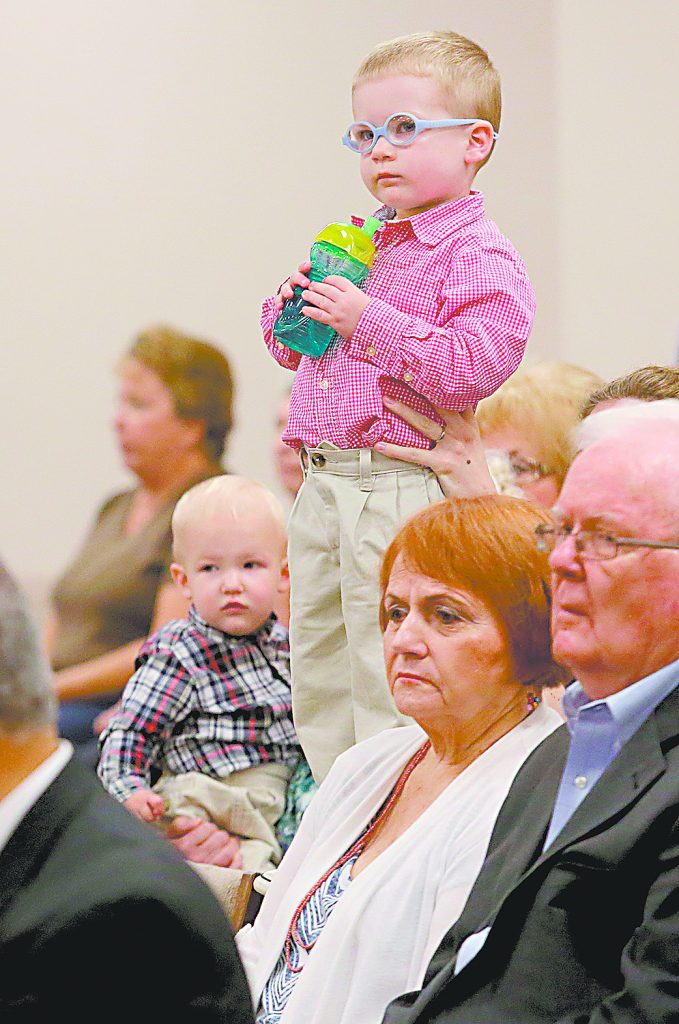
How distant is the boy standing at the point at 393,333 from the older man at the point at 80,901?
118 cm

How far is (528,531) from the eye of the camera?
2025 millimetres

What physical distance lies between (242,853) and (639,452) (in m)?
1.38

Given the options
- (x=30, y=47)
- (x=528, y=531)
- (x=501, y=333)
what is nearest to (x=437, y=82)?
(x=501, y=333)

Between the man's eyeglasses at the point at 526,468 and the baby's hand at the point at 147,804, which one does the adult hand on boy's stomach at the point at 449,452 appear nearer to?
the man's eyeglasses at the point at 526,468

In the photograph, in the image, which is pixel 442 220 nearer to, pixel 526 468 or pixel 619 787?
pixel 526 468

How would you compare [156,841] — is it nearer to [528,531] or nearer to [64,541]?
[528,531]

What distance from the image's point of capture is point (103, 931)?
1197 millimetres

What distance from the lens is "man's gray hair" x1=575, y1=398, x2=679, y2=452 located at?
1.70m

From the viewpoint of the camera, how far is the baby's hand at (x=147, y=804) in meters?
2.77

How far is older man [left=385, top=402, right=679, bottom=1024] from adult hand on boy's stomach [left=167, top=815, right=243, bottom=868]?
102 cm

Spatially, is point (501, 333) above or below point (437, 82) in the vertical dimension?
below

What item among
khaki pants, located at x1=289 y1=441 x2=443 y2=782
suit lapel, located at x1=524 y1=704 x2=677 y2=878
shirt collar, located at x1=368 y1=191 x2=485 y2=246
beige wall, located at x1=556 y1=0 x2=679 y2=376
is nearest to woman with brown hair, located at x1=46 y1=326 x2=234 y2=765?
beige wall, located at x1=556 y1=0 x2=679 y2=376

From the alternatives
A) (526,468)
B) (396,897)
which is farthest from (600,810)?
(526,468)

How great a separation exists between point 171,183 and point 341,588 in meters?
3.13
